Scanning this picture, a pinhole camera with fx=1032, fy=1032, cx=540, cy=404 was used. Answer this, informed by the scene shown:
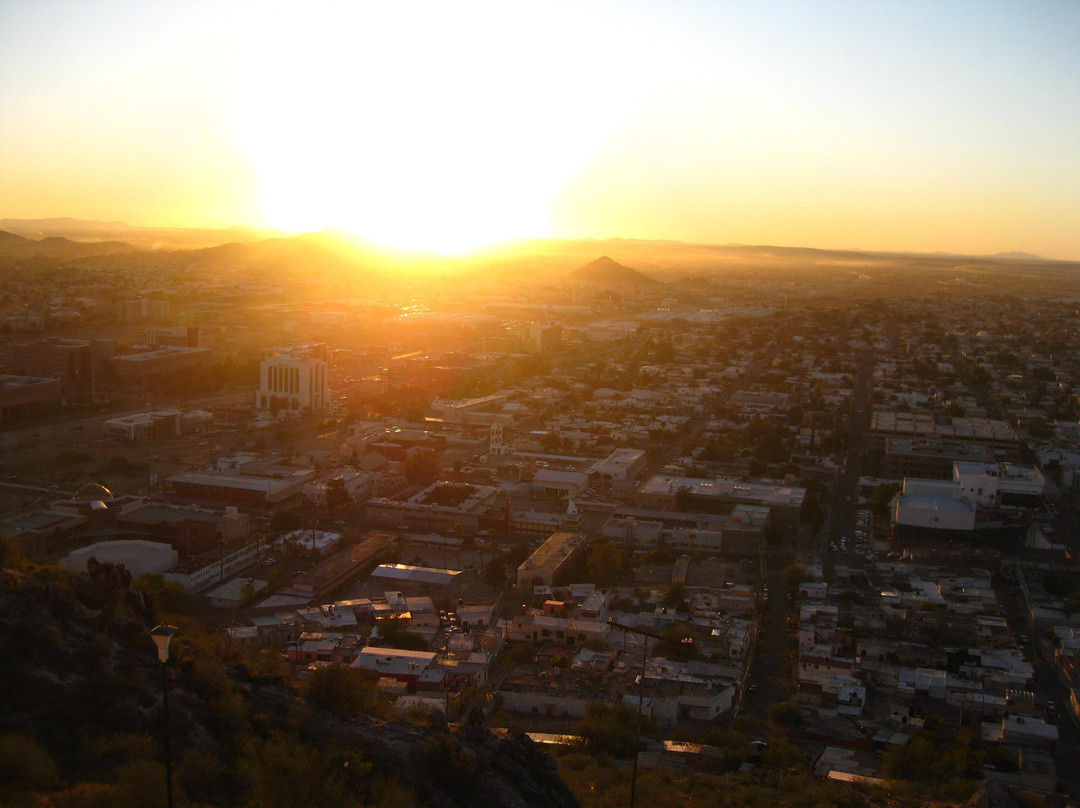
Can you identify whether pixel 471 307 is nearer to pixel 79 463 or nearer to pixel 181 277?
pixel 181 277

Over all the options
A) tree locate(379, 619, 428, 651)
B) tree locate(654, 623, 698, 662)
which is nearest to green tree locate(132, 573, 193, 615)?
tree locate(379, 619, 428, 651)

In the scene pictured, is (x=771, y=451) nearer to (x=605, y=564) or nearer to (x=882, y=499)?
(x=882, y=499)

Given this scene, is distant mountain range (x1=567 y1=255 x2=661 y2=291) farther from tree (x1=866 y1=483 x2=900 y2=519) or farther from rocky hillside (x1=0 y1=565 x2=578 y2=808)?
rocky hillside (x1=0 y1=565 x2=578 y2=808)

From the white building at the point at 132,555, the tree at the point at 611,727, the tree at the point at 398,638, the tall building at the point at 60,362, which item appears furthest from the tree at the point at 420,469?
the tall building at the point at 60,362

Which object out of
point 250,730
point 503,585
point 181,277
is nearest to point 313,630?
point 503,585

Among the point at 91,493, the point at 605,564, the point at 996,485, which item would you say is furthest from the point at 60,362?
the point at 996,485
